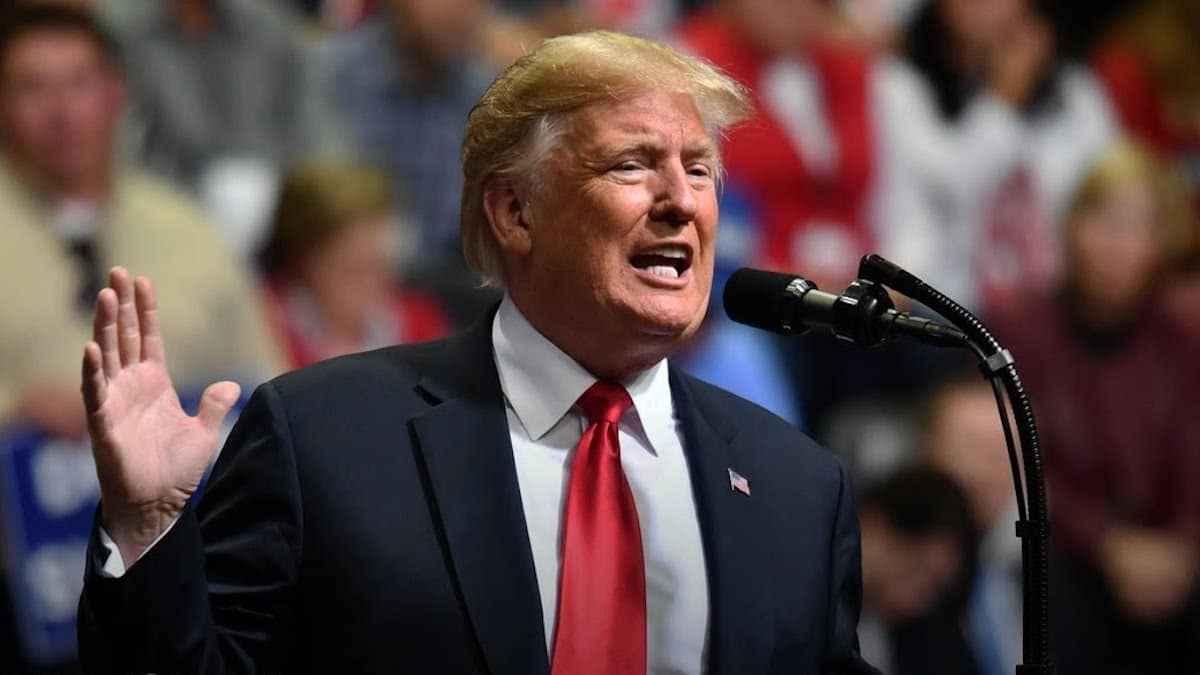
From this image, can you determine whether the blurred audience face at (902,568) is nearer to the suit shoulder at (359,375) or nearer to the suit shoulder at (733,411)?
the suit shoulder at (733,411)

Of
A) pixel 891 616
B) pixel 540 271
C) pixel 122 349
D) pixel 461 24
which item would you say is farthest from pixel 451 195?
pixel 122 349

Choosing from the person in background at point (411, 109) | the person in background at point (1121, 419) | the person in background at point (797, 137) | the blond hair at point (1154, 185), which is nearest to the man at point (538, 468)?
the person in background at point (411, 109)

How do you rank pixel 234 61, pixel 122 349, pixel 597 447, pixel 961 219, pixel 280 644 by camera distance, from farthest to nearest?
pixel 961 219
pixel 234 61
pixel 597 447
pixel 280 644
pixel 122 349

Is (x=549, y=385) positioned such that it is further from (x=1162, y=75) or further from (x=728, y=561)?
(x=1162, y=75)

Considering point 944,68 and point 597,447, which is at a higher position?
point 944,68

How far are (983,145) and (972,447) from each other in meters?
1.04

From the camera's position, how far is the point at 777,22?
5.68 metres

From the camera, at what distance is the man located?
2.05m

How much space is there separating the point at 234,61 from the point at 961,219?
246cm

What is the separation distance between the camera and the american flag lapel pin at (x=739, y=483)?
229cm

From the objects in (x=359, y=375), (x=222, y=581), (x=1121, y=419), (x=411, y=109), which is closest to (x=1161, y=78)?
(x=1121, y=419)

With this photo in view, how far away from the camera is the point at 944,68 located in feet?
20.2

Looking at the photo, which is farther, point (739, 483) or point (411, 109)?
point (411, 109)

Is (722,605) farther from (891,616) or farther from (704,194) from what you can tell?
(891,616)
